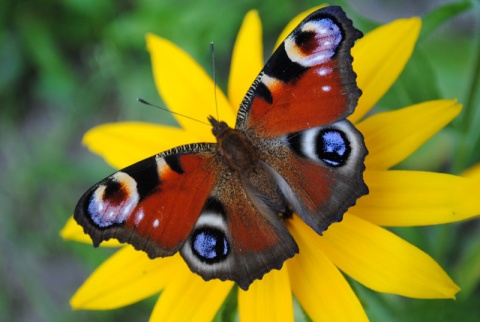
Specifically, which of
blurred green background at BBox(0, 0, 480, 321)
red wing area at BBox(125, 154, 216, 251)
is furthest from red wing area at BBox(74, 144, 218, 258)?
blurred green background at BBox(0, 0, 480, 321)

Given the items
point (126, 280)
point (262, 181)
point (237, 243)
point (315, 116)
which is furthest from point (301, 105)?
point (126, 280)

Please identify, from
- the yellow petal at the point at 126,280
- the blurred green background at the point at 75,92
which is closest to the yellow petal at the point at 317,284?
the yellow petal at the point at 126,280

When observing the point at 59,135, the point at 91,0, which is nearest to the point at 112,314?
the point at 59,135

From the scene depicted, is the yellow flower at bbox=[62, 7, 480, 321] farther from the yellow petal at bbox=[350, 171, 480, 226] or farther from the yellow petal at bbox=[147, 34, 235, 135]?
the yellow petal at bbox=[147, 34, 235, 135]

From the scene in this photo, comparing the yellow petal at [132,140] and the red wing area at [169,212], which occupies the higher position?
the yellow petal at [132,140]

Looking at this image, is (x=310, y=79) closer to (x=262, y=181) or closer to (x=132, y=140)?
(x=262, y=181)

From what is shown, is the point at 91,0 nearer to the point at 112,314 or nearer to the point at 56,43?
the point at 56,43

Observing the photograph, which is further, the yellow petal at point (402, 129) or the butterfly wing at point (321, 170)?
the yellow petal at point (402, 129)

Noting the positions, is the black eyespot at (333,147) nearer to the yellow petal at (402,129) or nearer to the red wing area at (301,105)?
the red wing area at (301,105)
